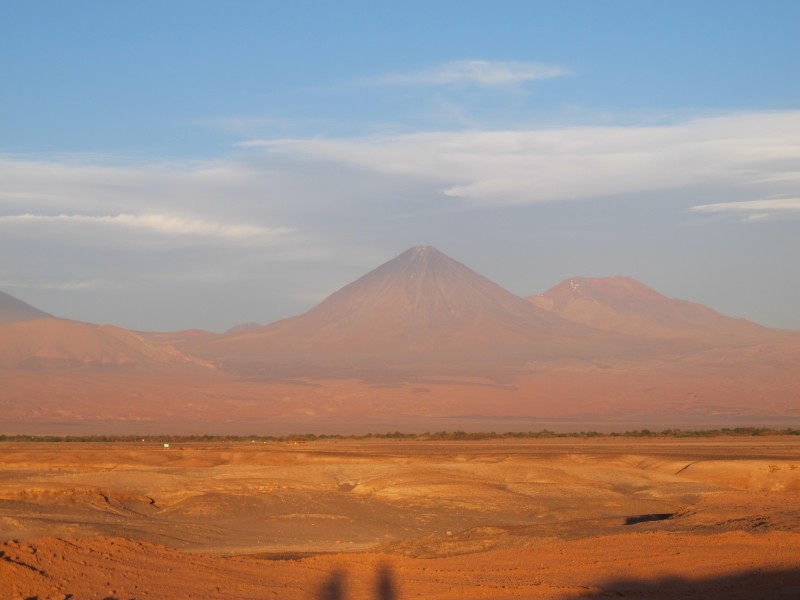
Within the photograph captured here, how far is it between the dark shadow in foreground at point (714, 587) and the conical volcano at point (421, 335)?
429 ft

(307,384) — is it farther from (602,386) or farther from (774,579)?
(774,579)

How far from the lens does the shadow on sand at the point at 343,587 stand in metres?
11.6

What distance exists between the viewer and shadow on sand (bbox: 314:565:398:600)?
11.6 metres

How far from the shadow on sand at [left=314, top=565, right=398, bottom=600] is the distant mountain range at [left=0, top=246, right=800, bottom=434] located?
9101cm

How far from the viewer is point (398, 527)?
21109 millimetres

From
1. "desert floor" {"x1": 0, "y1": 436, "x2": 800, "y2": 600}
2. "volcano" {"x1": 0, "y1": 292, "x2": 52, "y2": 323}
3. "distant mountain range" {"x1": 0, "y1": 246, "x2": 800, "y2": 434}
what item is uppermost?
"volcano" {"x1": 0, "y1": 292, "x2": 52, "y2": 323}

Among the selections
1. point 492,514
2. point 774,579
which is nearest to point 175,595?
point 774,579

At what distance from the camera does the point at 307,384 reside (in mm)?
125188

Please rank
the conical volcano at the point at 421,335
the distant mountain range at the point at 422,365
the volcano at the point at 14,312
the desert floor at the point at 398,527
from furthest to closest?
1. the volcano at the point at 14,312
2. the conical volcano at the point at 421,335
3. the distant mountain range at the point at 422,365
4. the desert floor at the point at 398,527

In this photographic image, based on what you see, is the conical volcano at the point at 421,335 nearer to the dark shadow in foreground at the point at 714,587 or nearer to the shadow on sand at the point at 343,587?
the shadow on sand at the point at 343,587

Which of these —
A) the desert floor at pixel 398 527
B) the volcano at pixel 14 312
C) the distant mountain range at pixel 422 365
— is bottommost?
the desert floor at pixel 398 527

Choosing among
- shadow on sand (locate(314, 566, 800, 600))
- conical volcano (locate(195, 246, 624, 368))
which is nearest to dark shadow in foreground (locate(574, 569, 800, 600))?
shadow on sand (locate(314, 566, 800, 600))

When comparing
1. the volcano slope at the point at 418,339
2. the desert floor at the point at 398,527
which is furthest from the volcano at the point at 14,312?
the desert floor at the point at 398,527

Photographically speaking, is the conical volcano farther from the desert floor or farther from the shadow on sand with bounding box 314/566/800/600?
the shadow on sand with bounding box 314/566/800/600
